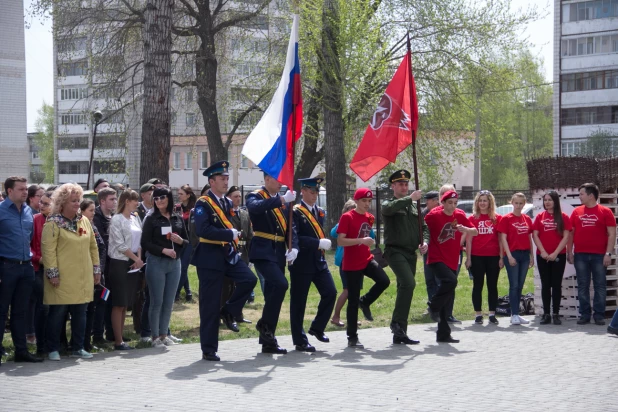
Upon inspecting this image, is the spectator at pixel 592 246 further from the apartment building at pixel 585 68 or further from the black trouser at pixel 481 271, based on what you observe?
the apartment building at pixel 585 68

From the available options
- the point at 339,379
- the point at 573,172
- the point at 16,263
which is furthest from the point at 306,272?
the point at 573,172

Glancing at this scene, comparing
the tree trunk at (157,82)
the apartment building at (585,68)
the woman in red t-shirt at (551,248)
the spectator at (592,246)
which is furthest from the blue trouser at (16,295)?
the apartment building at (585,68)

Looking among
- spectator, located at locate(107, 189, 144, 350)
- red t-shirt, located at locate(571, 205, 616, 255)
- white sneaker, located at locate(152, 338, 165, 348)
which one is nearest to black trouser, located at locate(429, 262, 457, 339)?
red t-shirt, located at locate(571, 205, 616, 255)

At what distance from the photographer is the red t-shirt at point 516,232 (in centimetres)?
1246

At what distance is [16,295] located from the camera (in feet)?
29.9

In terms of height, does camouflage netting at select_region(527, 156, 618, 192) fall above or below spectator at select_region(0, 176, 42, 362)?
above

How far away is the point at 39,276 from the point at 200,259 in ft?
6.49

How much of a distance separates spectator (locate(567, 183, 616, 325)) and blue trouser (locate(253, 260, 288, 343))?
16.4 feet

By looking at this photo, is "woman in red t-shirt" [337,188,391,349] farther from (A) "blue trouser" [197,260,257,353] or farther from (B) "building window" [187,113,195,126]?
(B) "building window" [187,113,195,126]

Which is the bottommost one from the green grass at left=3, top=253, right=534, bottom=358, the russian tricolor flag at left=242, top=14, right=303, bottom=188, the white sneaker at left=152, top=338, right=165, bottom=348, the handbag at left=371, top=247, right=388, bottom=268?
the green grass at left=3, top=253, right=534, bottom=358

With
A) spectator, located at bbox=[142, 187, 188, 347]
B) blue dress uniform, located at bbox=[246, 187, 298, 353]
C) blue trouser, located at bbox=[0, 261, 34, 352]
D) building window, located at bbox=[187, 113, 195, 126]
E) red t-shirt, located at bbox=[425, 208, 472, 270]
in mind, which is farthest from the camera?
building window, located at bbox=[187, 113, 195, 126]

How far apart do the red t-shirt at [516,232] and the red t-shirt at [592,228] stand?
2.27 feet

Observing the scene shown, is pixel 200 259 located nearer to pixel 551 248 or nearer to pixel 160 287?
pixel 160 287

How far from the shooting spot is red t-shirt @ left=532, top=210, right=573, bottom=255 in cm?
1242
